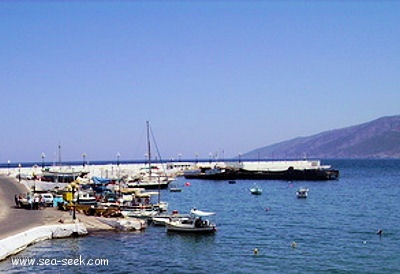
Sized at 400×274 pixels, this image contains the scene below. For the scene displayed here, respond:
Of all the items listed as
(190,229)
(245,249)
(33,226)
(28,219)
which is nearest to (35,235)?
(33,226)

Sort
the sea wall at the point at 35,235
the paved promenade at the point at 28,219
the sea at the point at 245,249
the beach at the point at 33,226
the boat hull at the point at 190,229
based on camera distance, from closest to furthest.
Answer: the sea at the point at 245,249, the sea wall at the point at 35,235, the beach at the point at 33,226, the paved promenade at the point at 28,219, the boat hull at the point at 190,229

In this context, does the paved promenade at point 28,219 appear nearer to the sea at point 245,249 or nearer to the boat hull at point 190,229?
the sea at point 245,249

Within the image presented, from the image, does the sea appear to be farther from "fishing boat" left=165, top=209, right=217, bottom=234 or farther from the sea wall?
"fishing boat" left=165, top=209, right=217, bottom=234

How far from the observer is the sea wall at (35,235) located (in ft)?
109

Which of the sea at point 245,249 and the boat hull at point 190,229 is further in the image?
the boat hull at point 190,229

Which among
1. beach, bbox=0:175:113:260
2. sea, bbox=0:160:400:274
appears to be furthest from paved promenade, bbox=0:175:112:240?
sea, bbox=0:160:400:274

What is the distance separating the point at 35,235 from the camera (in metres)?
38.2

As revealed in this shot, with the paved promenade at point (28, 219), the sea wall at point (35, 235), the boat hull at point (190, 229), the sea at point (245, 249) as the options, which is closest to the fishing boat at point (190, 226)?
the boat hull at point (190, 229)

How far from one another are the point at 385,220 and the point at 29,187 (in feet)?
154

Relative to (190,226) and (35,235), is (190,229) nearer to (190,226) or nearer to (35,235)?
(190,226)

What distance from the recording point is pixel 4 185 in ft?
253

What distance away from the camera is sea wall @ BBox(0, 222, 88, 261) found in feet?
109

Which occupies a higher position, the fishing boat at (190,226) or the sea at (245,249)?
the fishing boat at (190,226)

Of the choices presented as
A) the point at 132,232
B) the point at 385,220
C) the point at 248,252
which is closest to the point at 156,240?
the point at 132,232
